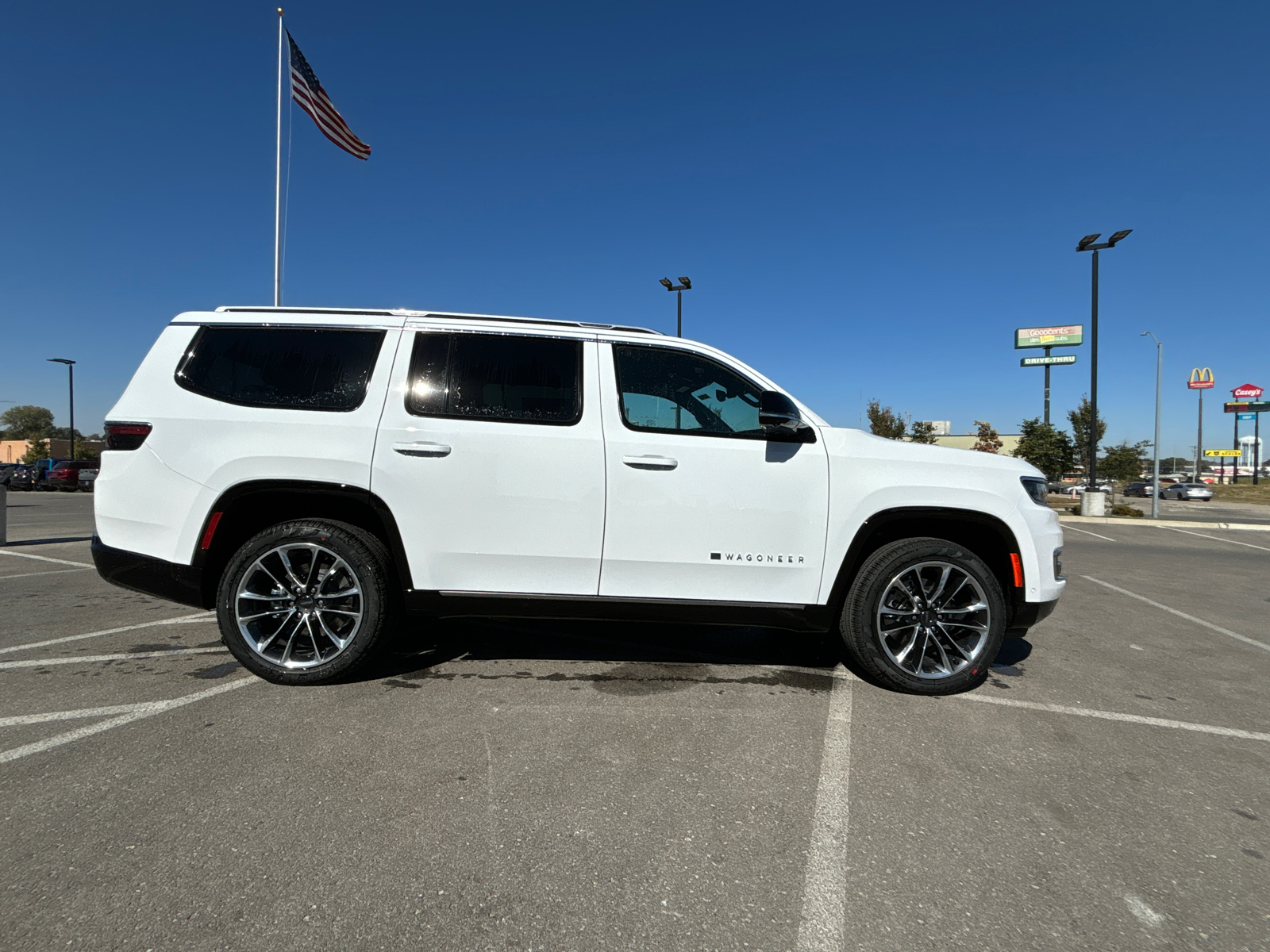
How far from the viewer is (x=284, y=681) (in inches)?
134

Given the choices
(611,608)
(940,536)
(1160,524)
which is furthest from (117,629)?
(1160,524)

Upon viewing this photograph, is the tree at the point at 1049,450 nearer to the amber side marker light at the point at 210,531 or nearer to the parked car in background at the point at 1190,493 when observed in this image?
the parked car in background at the point at 1190,493

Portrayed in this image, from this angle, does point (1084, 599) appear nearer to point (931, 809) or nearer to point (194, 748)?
point (931, 809)

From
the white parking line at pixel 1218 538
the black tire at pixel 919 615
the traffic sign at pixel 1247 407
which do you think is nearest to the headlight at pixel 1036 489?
the black tire at pixel 919 615

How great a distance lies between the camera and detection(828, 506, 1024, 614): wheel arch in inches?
137

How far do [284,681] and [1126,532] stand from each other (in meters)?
17.9

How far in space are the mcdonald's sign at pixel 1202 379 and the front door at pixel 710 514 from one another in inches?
2539

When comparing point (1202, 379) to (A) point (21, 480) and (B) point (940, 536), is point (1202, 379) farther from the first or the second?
(A) point (21, 480)

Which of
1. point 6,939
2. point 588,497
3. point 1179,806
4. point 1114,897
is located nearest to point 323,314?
point 588,497

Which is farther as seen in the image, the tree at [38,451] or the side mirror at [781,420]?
the tree at [38,451]

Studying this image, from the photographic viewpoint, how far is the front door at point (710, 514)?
340 centimetres

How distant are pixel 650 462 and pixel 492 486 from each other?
0.85 m

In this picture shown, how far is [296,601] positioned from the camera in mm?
3445

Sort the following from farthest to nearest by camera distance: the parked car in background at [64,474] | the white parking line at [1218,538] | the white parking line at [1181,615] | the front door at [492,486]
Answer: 1. the parked car in background at [64,474]
2. the white parking line at [1218,538]
3. the white parking line at [1181,615]
4. the front door at [492,486]
